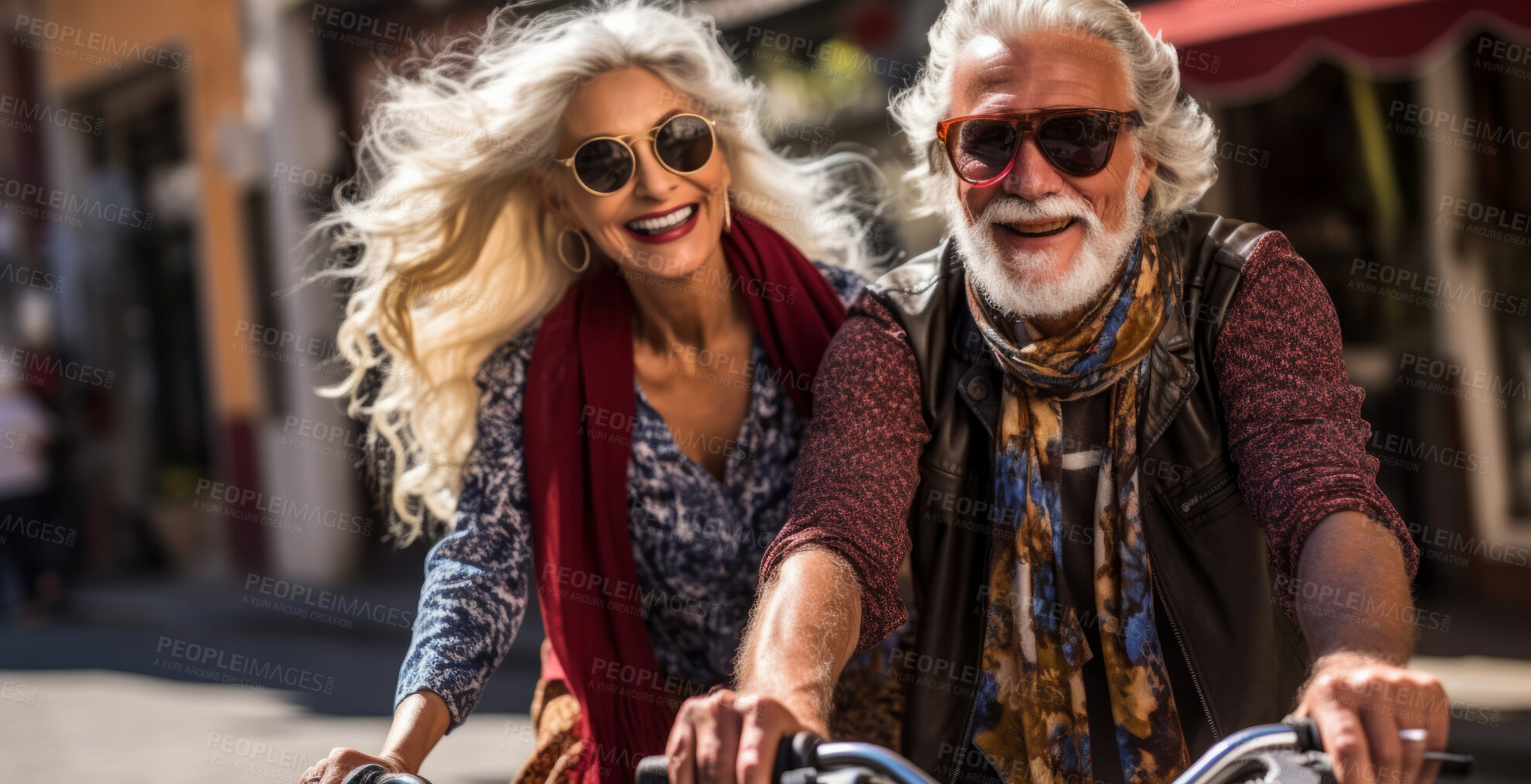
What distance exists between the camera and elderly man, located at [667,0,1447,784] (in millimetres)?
2141

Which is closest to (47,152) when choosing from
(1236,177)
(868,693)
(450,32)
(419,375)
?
(450,32)

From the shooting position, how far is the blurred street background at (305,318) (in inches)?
239

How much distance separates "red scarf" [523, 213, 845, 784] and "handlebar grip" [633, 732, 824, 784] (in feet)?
3.16

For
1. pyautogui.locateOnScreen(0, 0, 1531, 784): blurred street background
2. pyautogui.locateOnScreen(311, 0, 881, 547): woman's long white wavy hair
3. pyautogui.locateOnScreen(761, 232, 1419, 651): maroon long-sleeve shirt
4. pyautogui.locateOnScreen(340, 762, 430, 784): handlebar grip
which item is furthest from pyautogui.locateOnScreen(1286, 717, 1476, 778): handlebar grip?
pyautogui.locateOnScreen(0, 0, 1531, 784): blurred street background

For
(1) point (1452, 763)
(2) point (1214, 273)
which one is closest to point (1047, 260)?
(2) point (1214, 273)

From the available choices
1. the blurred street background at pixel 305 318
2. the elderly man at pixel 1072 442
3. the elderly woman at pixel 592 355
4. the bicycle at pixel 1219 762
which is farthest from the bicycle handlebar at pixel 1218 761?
the blurred street background at pixel 305 318

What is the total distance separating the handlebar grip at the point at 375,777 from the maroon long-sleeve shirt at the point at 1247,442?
0.62m

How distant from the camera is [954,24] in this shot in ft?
7.88

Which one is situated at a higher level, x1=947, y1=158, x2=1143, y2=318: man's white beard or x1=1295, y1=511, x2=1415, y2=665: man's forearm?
x1=947, y1=158, x2=1143, y2=318: man's white beard

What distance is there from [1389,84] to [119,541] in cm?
1152

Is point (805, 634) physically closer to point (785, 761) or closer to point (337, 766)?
point (785, 761)

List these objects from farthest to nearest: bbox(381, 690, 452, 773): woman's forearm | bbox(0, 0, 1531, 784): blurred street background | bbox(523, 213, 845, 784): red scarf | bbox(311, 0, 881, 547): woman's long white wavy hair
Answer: bbox(0, 0, 1531, 784): blurred street background
bbox(311, 0, 881, 547): woman's long white wavy hair
bbox(523, 213, 845, 784): red scarf
bbox(381, 690, 452, 773): woman's forearm

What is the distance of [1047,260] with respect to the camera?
2.22 meters

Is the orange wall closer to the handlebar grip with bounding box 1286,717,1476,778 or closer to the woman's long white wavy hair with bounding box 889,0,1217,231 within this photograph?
the woman's long white wavy hair with bounding box 889,0,1217,231
